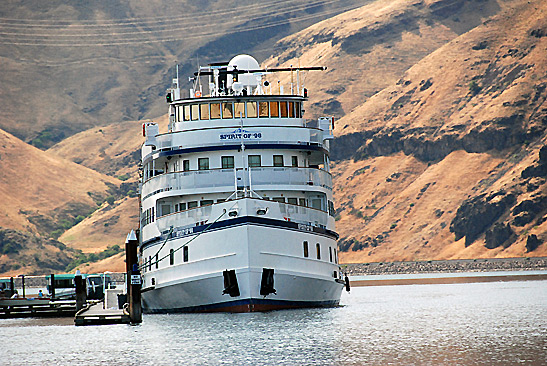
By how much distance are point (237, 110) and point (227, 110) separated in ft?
1.79

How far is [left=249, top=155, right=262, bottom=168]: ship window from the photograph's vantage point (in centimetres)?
4950

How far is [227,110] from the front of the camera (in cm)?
5147

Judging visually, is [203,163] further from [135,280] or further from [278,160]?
[135,280]

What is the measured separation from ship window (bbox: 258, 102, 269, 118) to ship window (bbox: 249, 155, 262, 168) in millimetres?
2594

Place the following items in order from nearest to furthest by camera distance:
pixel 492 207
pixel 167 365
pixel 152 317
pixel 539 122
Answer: pixel 167 365 < pixel 152 317 < pixel 492 207 < pixel 539 122

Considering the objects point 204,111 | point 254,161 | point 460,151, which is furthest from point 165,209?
point 460,151

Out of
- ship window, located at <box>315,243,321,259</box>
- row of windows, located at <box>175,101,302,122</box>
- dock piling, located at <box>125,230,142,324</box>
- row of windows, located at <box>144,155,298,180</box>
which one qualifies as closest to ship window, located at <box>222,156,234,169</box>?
row of windows, located at <box>144,155,298,180</box>

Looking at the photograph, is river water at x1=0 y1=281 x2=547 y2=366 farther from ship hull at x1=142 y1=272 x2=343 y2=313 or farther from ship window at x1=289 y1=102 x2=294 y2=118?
ship window at x1=289 y1=102 x2=294 y2=118

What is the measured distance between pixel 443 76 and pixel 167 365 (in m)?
154

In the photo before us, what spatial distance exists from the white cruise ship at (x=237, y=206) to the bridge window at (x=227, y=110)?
0.17ft

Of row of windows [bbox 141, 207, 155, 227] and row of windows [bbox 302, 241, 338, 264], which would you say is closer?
row of windows [bbox 302, 241, 338, 264]

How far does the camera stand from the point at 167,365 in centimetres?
3069

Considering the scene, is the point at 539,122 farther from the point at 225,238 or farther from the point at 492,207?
the point at 225,238

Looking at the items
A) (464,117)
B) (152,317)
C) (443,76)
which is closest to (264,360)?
(152,317)
